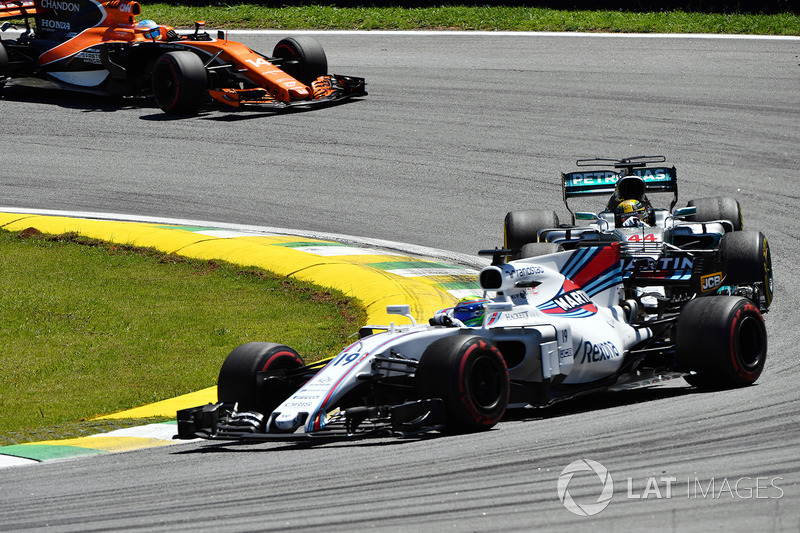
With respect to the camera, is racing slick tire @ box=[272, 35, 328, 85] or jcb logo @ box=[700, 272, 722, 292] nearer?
jcb logo @ box=[700, 272, 722, 292]

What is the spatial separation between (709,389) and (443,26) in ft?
59.3

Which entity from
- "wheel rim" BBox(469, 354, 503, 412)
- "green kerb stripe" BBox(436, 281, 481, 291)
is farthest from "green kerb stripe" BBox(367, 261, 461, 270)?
"wheel rim" BBox(469, 354, 503, 412)

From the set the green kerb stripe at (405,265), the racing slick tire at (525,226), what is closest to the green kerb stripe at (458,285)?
the racing slick tire at (525,226)

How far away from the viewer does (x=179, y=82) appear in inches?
760

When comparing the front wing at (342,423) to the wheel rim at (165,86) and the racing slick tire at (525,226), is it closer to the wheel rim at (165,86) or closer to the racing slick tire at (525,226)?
the racing slick tire at (525,226)

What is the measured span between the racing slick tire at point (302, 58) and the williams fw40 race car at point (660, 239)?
31.0 feet

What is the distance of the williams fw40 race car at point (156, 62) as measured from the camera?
1948 cm

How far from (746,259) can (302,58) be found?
11.9 m

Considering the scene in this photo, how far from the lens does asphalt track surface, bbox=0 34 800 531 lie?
538 cm

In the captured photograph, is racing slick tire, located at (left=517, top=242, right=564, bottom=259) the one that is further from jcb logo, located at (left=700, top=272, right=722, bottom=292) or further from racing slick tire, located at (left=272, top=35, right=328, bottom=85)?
racing slick tire, located at (left=272, top=35, right=328, bottom=85)

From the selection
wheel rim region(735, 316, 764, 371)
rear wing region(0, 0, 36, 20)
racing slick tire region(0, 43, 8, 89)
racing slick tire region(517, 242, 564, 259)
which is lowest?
wheel rim region(735, 316, 764, 371)

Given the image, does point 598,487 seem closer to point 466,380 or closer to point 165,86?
point 466,380

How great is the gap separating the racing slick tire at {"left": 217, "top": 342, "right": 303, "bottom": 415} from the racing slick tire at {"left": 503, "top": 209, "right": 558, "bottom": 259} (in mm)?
4487

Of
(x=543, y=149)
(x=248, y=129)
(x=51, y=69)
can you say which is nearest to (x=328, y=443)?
(x=543, y=149)
